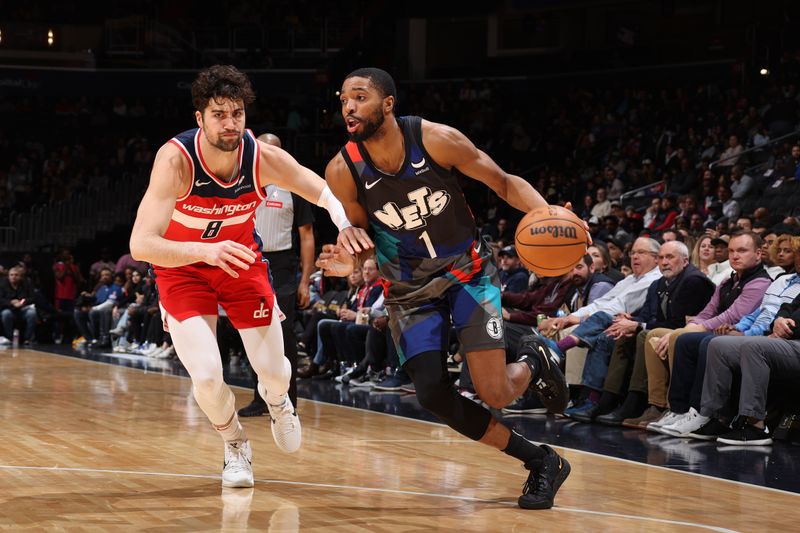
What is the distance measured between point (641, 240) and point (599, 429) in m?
1.66

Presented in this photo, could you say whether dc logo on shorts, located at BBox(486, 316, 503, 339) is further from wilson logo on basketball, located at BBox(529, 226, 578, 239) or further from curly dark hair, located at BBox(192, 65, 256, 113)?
curly dark hair, located at BBox(192, 65, 256, 113)

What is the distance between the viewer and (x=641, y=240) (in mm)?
8047

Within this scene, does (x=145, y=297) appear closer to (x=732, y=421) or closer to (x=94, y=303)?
(x=94, y=303)

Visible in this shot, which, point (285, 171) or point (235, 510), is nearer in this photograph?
point (235, 510)

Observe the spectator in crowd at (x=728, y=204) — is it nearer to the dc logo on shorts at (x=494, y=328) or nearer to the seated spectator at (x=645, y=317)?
the seated spectator at (x=645, y=317)

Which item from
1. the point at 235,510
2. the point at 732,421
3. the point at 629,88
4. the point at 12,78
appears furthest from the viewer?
the point at 12,78

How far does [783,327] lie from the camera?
6.42m

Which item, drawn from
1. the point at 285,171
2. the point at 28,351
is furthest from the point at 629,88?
the point at 285,171

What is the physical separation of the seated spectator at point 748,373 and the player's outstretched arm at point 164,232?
3.54 metres

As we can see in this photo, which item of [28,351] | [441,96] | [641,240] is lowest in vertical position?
[28,351]

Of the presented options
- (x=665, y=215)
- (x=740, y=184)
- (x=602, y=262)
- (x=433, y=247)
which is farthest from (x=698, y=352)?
(x=740, y=184)

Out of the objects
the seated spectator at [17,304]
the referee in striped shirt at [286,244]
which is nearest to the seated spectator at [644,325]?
the referee in striped shirt at [286,244]

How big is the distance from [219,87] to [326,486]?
1.91 meters

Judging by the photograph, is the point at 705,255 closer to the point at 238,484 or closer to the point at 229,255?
the point at 238,484
